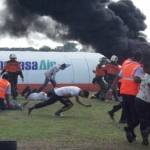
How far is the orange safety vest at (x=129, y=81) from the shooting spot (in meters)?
13.0

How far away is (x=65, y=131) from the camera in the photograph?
47.3 feet

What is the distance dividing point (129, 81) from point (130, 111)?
595mm

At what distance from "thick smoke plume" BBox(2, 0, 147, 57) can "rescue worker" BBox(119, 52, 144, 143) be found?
2610 centimetres

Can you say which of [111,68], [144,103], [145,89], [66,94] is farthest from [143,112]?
[111,68]

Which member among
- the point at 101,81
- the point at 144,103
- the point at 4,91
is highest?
the point at 144,103

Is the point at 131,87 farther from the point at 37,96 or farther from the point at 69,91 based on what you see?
the point at 37,96

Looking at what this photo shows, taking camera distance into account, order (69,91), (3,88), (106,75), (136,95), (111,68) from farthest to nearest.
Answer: (106,75) → (111,68) → (3,88) → (69,91) → (136,95)

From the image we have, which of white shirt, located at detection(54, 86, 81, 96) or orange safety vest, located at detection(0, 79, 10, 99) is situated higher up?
white shirt, located at detection(54, 86, 81, 96)

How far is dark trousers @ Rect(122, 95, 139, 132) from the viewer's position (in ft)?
41.3

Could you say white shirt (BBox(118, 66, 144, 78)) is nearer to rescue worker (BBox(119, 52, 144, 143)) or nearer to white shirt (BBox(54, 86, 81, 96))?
rescue worker (BBox(119, 52, 144, 143))

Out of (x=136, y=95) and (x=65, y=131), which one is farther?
(x=65, y=131)

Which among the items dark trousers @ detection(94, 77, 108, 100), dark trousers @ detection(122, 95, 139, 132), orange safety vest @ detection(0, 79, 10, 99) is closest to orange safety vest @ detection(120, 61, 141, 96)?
dark trousers @ detection(122, 95, 139, 132)

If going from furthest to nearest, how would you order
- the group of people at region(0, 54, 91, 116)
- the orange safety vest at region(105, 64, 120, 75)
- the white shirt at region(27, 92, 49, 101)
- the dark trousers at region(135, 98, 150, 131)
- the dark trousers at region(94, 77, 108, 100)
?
1. the orange safety vest at region(105, 64, 120, 75)
2. the dark trousers at region(94, 77, 108, 100)
3. the white shirt at region(27, 92, 49, 101)
4. the group of people at region(0, 54, 91, 116)
5. the dark trousers at region(135, 98, 150, 131)

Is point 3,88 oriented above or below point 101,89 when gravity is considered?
above
